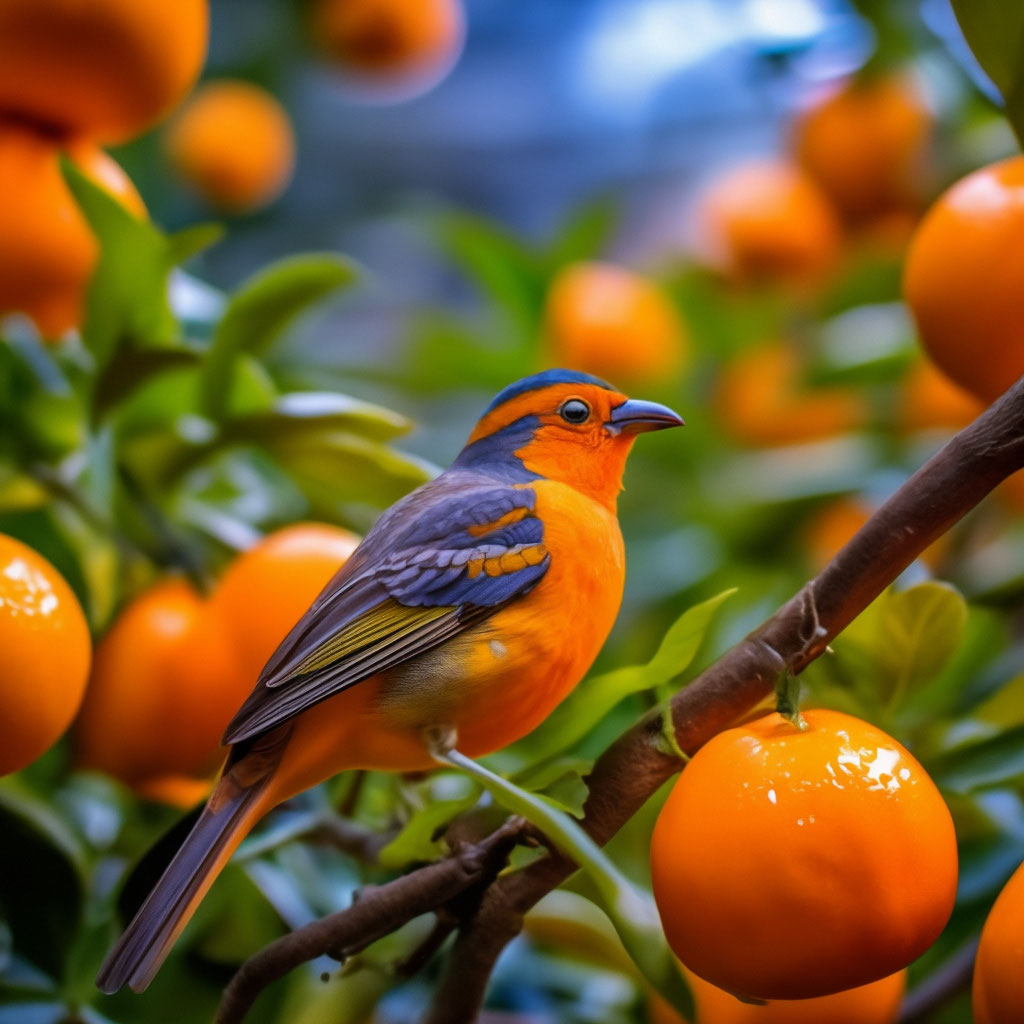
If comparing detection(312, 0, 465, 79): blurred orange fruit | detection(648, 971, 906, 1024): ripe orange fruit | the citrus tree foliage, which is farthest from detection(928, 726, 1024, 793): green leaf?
detection(312, 0, 465, 79): blurred orange fruit

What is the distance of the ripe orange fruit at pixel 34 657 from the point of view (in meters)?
0.48

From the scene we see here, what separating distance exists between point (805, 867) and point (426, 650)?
0.18 meters

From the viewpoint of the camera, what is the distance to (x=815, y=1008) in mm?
523

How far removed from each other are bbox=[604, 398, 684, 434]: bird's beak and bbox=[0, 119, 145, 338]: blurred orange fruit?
1.12ft

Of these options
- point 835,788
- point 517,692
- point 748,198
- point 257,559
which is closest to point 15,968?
point 257,559

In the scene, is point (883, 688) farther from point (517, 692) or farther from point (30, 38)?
point (30, 38)

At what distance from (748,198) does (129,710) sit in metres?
0.88

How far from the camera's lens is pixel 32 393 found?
2.52 ft

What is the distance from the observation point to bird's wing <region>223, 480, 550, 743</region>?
0.48 metres

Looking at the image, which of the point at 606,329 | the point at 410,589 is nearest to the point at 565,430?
the point at 410,589

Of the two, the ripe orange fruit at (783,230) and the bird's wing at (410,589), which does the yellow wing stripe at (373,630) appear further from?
the ripe orange fruit at (783,230)

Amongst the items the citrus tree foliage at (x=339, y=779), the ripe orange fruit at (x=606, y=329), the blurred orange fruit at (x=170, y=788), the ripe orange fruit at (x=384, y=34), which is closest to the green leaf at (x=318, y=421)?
the citrus tree foliage at (x=339, y=779)

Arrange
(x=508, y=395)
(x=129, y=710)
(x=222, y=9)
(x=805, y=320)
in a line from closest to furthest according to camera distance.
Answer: (x=508, y=395)
(x=129, y=710)
(x=805, y=320)
(x=222, y=9)

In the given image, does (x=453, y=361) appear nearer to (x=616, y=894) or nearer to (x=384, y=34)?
(x=384, y=34)
